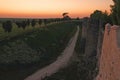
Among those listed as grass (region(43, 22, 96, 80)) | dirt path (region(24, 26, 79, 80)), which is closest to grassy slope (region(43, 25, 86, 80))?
grass (region(43, 22, 96, 80))

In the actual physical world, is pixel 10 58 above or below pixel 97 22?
below

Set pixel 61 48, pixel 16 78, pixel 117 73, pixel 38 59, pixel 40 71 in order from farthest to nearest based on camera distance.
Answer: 1. pixel 61 48
2. pixel 38 59
3. pixel 40 71
4. pixel 16 78
5. pixel 117 73

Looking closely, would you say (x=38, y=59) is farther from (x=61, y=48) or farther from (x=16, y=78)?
(x=61, y=48)

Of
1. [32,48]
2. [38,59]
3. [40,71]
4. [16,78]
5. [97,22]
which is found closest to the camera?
[16,78]

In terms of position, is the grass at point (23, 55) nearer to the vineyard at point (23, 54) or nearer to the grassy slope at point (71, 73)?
the vineyard at point (23, 54)

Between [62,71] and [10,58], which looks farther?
[10,58]

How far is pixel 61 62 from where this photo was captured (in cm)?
3325

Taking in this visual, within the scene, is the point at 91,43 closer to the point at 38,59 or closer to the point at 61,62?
the point at 61,62

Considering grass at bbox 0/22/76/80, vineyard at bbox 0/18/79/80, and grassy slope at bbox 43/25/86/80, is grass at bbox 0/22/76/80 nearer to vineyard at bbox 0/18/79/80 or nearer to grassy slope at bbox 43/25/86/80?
vineyard at bbox 0/18/79/80

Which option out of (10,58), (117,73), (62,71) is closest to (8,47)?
(10,58)

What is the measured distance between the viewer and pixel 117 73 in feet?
33.7

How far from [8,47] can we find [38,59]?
3143mm

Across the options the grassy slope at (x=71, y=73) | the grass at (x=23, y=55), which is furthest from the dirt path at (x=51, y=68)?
the grassy slope at (x=71, y=73)

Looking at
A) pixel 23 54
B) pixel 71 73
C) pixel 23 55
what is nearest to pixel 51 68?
pixel 23 55
